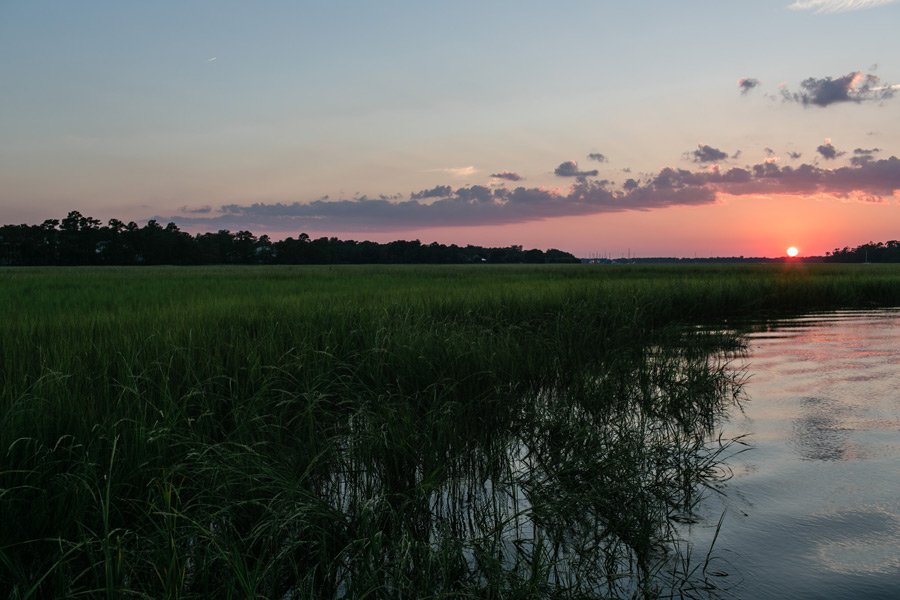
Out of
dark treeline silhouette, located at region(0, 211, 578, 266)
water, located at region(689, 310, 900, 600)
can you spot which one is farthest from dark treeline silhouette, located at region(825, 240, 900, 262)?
water, located at region(689, 310, 900, 600)

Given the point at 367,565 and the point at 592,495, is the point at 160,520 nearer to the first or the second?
the point at 367,565

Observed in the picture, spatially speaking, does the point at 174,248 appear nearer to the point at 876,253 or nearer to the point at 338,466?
the point at 338,466

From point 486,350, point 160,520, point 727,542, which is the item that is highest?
point 486,350

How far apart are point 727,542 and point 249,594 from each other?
2992 millimetres

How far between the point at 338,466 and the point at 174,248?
106 m

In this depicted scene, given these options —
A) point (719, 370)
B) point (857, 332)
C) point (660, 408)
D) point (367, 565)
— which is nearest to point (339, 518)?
point (367, 565)

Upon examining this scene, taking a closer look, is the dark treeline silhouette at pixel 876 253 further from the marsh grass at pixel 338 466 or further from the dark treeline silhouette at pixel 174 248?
the marsh grass at pixel 338 466

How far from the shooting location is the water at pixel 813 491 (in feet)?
10.3

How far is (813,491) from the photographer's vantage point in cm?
422

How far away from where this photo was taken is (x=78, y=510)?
2842mm

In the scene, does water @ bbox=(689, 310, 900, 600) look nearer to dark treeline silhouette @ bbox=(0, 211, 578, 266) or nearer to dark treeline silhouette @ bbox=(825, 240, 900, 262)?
dark treeline silhouette @ bbox=(0, 211, 578, 266)

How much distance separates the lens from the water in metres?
3.15

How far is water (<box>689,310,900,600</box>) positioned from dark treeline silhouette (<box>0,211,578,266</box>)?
10403 centimetres

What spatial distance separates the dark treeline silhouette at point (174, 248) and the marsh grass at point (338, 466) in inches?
3905
